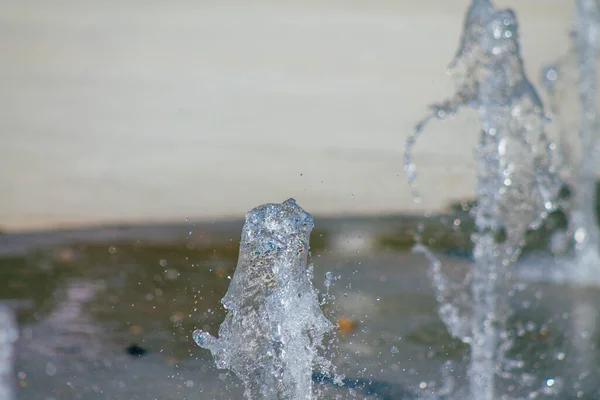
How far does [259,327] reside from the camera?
290 cm

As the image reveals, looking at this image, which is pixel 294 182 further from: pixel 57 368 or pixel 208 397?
pixel 208 397

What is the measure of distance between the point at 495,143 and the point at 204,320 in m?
1.73

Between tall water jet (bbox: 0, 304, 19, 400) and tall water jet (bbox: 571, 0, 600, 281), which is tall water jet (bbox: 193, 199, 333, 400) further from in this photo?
tall water jet (bbox: 571, 0, 600, 281)

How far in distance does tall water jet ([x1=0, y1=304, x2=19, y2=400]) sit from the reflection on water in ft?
Result: 0.15

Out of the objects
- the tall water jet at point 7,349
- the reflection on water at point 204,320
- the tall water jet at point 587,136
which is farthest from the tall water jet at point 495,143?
the tall water jet at point 7,349

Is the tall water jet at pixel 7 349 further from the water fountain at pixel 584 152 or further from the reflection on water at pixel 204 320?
the water fountain at pixel 584 152

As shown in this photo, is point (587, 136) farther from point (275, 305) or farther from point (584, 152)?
point (275, 305)

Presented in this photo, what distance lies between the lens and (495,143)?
465 centimetres

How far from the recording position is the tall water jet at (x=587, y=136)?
6.88m

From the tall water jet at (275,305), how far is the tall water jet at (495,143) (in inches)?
64.3

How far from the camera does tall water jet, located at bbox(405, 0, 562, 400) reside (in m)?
4.61

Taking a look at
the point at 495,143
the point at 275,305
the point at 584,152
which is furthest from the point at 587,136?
the point at 275,305

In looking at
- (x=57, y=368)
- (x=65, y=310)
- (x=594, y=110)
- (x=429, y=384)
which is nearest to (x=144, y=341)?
(x=57, y=368)

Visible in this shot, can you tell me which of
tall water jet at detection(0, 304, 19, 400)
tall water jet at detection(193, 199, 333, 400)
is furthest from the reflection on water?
tall water jet at detection(193, 199, 333, 400)
